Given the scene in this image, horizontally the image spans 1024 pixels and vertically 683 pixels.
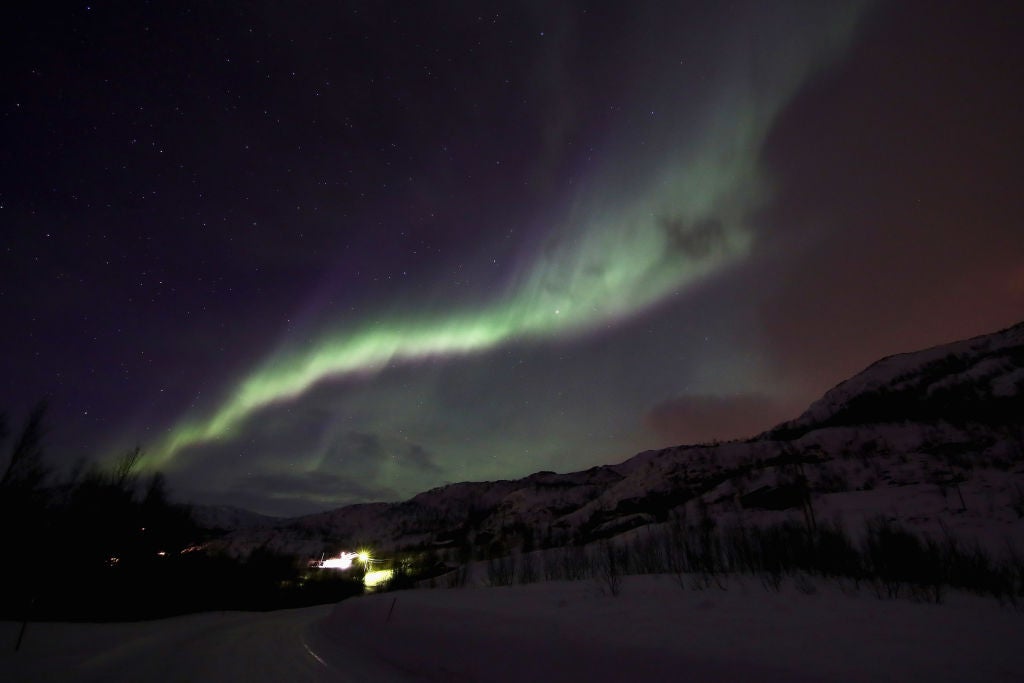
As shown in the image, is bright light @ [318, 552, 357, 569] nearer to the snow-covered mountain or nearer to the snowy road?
the snow-covered mountain

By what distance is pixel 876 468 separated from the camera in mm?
39500

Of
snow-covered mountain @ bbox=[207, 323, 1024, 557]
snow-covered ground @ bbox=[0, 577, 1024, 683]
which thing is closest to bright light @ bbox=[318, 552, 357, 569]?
snow-covered mountain @ bbox=[207, 323, 1024, 557]

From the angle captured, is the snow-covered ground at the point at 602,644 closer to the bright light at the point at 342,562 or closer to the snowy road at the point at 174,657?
the snowy road at the point at 174,657

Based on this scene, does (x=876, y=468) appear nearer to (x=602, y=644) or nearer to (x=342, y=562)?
(x=602, y=644)

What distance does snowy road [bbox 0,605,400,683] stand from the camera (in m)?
7.70

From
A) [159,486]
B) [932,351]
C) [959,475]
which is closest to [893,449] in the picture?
[959,475]

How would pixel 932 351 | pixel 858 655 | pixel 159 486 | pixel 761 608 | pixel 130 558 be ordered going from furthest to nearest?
pixel 932 351 → pixel 159 486 → pixel 130 558 → pixel 761 608 → pixel 858 655

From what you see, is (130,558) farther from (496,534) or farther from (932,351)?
(932,351)

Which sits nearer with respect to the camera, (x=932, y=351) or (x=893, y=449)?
(x=893, y=449)

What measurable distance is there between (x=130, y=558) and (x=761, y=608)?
123ft

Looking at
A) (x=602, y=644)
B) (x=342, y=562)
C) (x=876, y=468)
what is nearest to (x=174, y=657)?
(x=602, y=644)

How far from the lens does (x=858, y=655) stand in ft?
14.1

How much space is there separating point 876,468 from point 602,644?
46.2 meters

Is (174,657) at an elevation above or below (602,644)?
below
